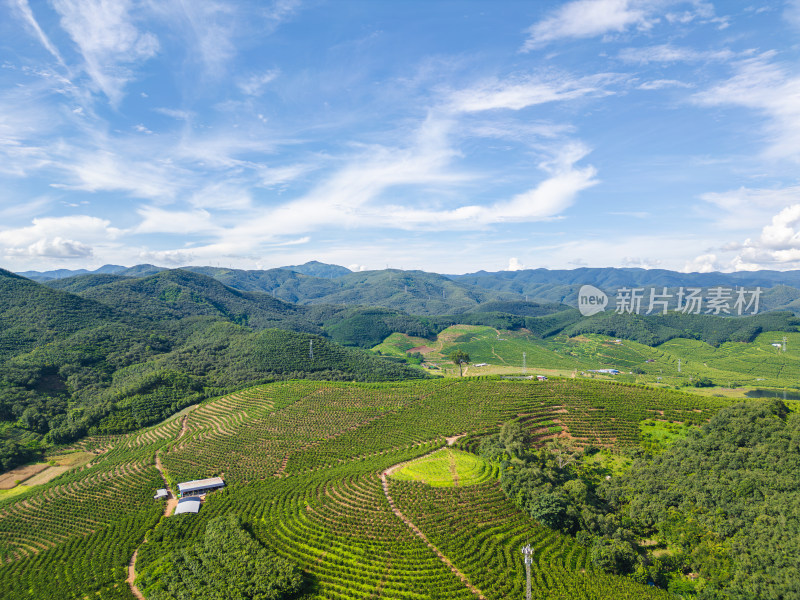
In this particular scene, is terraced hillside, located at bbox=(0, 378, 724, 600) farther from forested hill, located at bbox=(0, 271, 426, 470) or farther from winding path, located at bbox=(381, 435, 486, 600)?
forested hill, located at bbox=(0, 271, 426, 470)

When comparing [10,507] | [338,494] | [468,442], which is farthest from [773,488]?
[10,507]

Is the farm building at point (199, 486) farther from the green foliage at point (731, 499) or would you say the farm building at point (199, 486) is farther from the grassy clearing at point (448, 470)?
the green foliage at point (731, 499)

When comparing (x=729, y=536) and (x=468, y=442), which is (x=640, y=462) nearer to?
(x=729, y=536)

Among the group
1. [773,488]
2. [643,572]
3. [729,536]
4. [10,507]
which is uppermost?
[773,488]

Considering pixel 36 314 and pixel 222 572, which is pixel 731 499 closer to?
pixel 222 572

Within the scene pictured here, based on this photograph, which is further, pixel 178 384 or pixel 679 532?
pixel 178 384

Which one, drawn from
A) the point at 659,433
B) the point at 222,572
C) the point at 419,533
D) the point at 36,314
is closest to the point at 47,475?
the point at 222,572

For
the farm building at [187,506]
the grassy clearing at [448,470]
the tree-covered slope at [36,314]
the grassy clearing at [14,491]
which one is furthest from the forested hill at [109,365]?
the grassy clearing at [448,470]
